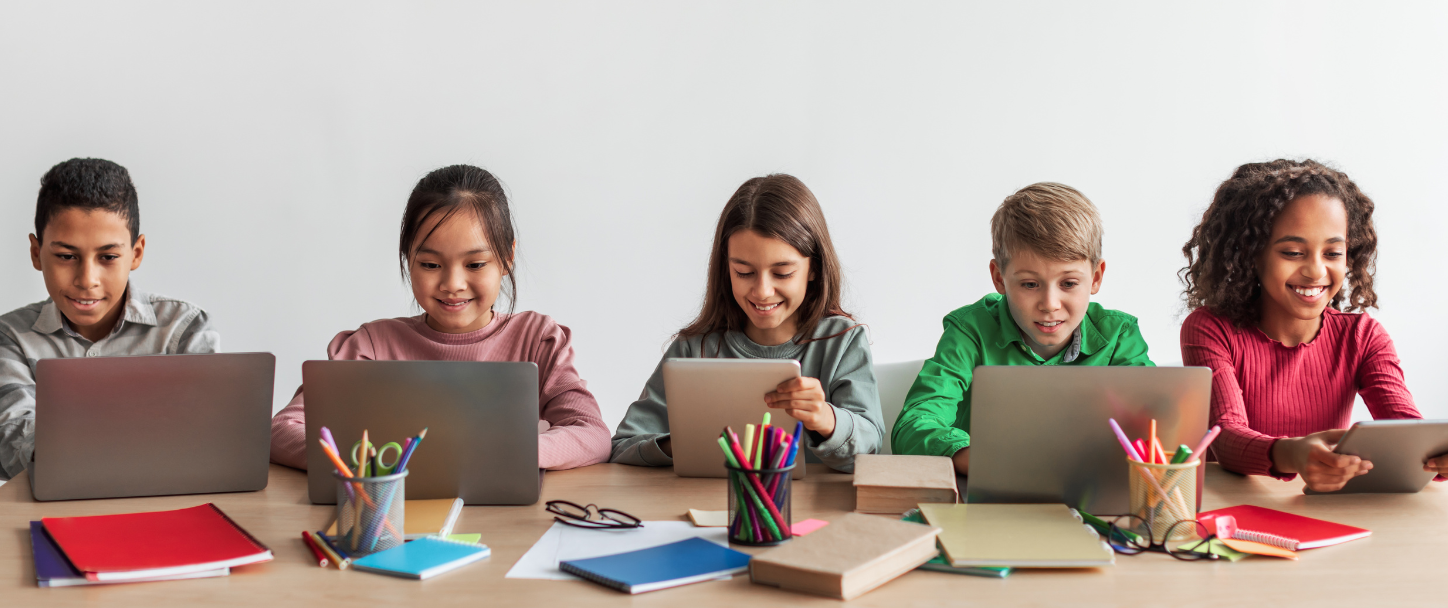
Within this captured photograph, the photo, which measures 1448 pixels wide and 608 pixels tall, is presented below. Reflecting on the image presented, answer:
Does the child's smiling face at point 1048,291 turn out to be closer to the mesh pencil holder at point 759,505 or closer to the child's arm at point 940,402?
the child's arm at point 940,402

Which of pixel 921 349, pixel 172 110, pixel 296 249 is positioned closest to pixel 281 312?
pixel 296 249

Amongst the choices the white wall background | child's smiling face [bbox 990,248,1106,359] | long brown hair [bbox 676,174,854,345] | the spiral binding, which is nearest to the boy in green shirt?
child's smiling face [bbox 990,248,1106,359]

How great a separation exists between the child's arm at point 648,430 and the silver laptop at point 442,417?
28 cm

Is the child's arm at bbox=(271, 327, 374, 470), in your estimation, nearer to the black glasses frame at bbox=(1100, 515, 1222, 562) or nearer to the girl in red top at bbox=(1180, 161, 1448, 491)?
the black glasses frame at bbox=(1100, 515, 1222, 562)

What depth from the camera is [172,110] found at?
2.58 m

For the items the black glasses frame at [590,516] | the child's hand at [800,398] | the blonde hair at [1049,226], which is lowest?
the black glasses frame at [590,516]

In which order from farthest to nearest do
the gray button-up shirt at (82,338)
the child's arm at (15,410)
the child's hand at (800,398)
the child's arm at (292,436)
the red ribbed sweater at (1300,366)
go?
the gray button-up shirt at (82,338), the red ribbed sweater at (1300,366), the child's arm at (15,410), the child's arm at (292,436), the child's hand at (800,398)

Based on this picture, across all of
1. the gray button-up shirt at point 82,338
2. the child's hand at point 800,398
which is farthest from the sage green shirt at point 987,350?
the gray button-up shirt at point 82,338

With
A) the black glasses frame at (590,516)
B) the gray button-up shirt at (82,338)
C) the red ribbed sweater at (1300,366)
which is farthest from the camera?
the gray button-up shirt at (82,338)

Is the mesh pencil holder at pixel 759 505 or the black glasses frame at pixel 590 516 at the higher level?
the mesh pencil holder at pixel 759 505

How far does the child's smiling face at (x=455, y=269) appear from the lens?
5.19 feet

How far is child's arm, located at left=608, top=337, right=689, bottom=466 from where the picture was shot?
1.42 m

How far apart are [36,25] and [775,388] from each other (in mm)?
2521

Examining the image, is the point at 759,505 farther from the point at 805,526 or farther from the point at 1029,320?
the point at 1029,320
